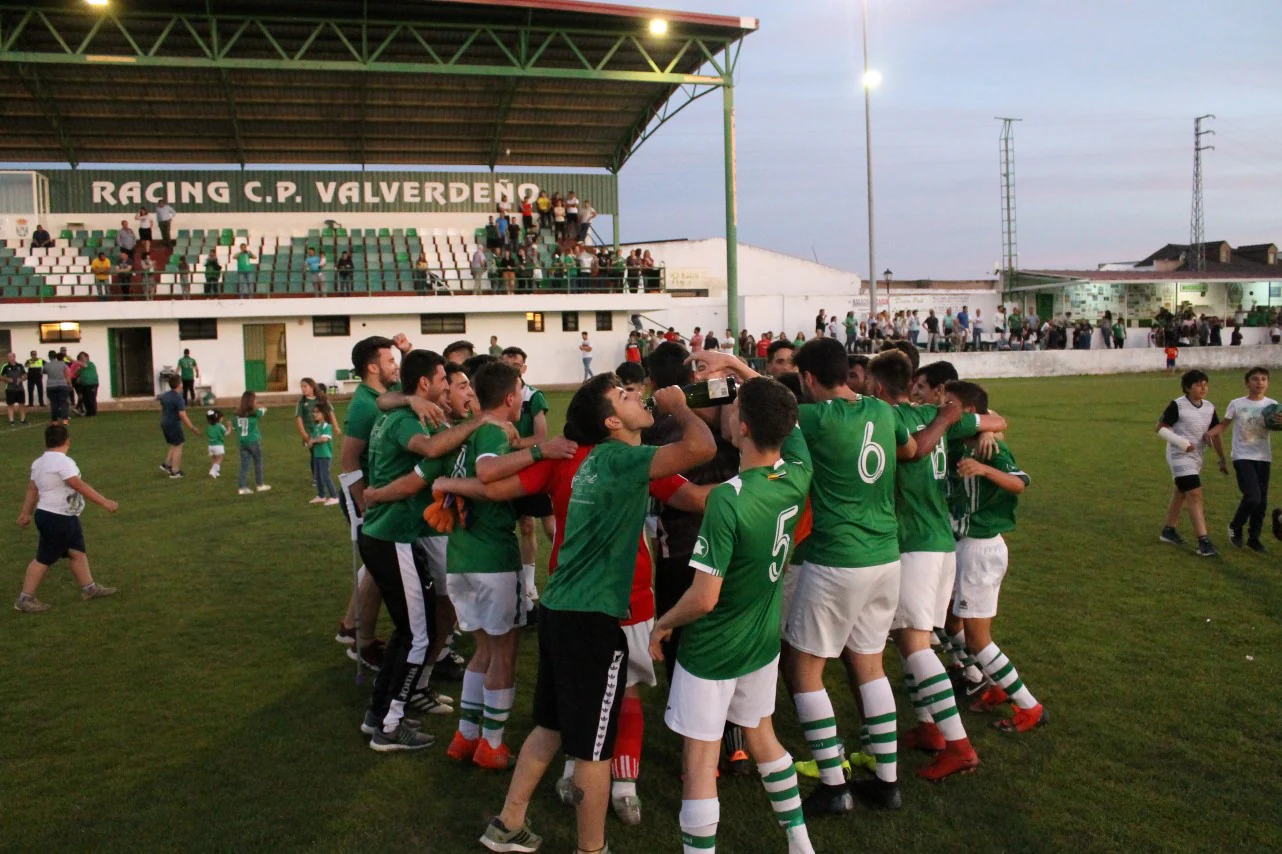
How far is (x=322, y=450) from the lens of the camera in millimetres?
12836

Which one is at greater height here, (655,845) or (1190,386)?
(1190,386)

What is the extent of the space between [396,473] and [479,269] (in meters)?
28.6

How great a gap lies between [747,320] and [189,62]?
78.6 ft

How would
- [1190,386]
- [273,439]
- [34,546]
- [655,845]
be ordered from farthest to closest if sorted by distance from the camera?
1. [273,439]
2. [34,546]
3. [1190,386]
4. [655,845]

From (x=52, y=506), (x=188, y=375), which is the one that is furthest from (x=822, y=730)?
(x=188, y=375)

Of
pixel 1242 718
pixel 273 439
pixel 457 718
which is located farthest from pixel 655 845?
pixel 273 439

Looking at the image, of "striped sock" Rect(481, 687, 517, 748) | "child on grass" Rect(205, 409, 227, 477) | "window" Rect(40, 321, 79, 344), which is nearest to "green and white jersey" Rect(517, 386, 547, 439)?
"striped sock" Rect(481, 687, 517, 748)

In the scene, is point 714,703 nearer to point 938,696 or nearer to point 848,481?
point 848,481

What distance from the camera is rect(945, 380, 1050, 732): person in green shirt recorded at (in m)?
5.32

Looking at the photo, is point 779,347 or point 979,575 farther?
point 779,347

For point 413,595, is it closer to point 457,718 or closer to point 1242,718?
point 457,718

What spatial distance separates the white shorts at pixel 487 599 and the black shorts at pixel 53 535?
→ 199 inches

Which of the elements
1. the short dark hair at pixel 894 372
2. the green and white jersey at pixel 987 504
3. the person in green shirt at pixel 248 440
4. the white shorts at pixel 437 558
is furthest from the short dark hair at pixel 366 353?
the person in green shirt at pixel 248 440

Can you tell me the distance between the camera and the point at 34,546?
10633mm
